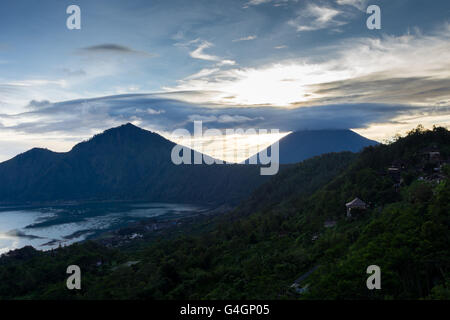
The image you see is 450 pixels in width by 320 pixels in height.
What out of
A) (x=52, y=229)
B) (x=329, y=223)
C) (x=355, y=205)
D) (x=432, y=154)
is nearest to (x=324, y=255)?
(x=355, y=205)

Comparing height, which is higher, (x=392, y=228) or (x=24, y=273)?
(x=392, y=228)

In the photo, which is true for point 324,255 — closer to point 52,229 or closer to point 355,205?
point 355,205

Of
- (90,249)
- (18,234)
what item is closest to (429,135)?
(90,249)

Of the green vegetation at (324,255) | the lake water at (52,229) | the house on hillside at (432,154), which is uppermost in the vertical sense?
the house on hillside at (432,154)

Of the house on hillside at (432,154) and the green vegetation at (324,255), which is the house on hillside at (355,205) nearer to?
the green vegetation at (324,255)

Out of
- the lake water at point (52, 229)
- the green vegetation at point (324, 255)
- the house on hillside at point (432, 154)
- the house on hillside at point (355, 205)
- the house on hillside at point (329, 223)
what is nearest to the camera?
the green vegetation at point (324, 255)

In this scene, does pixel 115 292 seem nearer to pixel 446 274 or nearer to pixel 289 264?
pixel 289 264

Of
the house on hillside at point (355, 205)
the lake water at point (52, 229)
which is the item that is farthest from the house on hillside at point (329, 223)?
the lake water at point (52, 229)

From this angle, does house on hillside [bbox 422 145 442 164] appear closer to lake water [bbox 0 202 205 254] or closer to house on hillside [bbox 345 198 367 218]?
house on hillside [bbox 345 198 367 218]
